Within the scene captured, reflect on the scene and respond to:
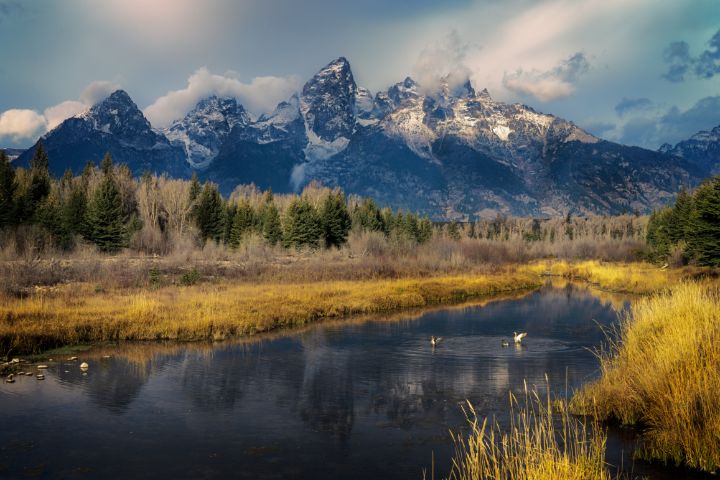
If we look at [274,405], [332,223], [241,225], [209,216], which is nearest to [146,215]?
[209,216]

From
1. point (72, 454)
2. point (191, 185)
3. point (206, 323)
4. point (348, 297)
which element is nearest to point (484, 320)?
point (348, 297)

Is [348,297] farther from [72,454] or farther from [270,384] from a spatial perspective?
[72,454]

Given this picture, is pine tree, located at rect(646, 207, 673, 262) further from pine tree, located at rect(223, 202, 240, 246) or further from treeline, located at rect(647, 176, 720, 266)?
pine tree, located at rect(223, 202, 240, 246)

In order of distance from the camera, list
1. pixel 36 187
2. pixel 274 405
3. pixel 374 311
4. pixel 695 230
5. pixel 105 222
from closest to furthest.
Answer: pixel 274 405
pixel 374 311
pixel 695 230
pixel 105 222
pixel 36 187

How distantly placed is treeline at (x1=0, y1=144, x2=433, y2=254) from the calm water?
4631 centimetres

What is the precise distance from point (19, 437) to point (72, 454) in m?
2.03

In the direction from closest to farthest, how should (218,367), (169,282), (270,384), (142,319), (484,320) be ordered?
1. (270,384)
2. (218,367)
3. (142,319)
4. (484,320)
5. (169,282)

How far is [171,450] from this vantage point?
13672 millimetres

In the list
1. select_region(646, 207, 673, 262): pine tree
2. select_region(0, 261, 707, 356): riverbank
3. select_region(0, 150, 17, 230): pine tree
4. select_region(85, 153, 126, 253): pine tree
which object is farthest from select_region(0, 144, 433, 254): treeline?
select_region(646, 207, 673, 262): pine tree

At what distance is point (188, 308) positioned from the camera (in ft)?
105

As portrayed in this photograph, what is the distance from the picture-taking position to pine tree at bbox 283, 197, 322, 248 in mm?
91250

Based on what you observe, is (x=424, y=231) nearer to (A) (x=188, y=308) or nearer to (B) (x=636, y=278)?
(B) (x=636, y=278)

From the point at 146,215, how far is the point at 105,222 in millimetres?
22722

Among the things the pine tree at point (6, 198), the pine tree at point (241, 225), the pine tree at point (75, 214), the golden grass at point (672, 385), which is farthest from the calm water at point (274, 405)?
the pine tree at point (241, 225)
